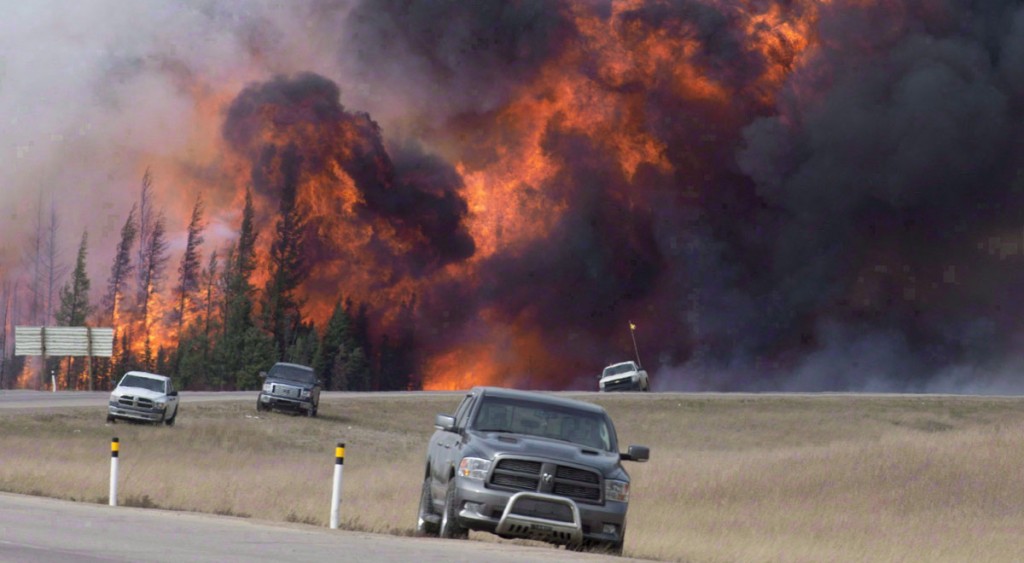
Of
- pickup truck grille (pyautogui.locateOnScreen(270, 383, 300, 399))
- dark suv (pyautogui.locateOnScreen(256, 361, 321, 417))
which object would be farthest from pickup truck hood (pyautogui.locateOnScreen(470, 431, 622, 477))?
pickup truck grille (pyautogui.locateOnScreen(270, 383, 300, 399))

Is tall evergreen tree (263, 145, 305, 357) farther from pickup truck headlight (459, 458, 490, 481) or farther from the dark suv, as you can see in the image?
pickup truck headlight (459, 458, 490, 481)

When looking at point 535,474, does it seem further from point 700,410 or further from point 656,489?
point 700,410

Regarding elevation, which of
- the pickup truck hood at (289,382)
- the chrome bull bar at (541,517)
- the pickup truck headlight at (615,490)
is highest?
the pickup truck hood at (289,382)

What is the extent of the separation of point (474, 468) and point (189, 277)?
104 m

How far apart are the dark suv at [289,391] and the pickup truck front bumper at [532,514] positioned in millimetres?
36407

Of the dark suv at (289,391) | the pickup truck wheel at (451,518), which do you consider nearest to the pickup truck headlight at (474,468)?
the pickup truck wheel at (451,518)

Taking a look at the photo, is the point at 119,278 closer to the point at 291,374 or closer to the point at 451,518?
the point at 291,374

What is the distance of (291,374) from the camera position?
52.3m

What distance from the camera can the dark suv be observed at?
169ft

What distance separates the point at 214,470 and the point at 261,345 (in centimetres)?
6901

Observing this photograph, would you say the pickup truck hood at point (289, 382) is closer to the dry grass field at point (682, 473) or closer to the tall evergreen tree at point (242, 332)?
the dry grass field at point (682, 473)

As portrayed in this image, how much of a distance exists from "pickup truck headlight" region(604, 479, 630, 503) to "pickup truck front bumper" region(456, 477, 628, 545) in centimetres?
11

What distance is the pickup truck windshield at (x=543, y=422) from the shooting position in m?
16.8

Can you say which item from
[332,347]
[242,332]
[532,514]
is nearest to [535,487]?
[532,514]
